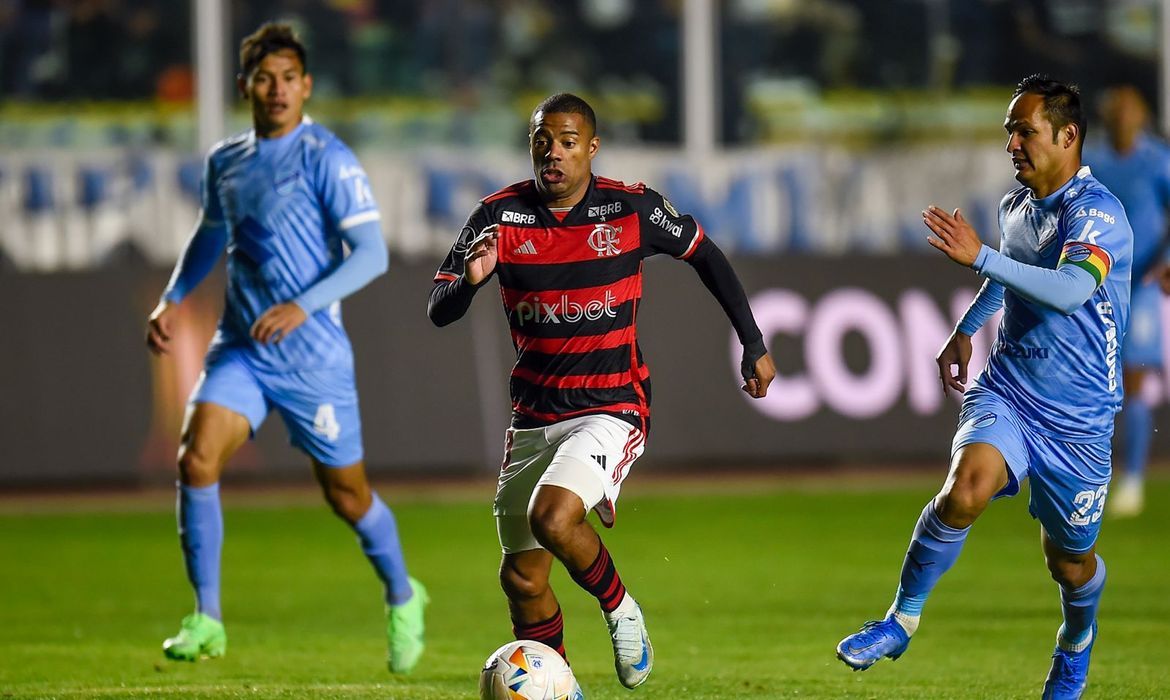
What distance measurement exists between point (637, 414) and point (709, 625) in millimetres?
2552

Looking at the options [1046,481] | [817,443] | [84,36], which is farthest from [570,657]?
[84,36]

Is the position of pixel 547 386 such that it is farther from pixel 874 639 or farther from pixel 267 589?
pixel 267 589

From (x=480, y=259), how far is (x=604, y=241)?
1.75 feet

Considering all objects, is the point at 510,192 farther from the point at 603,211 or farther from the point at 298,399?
the point at 298,399

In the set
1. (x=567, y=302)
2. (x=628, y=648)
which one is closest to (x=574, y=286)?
(x=567, y=302)

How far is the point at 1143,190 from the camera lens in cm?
1119

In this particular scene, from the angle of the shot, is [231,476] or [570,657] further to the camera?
[231,476]

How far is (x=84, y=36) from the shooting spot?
1591cm

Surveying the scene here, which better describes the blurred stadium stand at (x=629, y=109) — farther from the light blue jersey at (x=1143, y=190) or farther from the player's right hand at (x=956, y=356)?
the player's right hand at (x=956, y=356)

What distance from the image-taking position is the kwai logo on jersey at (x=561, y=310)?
6.00 meters

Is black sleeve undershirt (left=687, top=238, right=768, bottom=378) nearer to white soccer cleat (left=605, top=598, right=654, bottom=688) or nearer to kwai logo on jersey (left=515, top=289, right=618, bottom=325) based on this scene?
kwai logo on jersey (left=515, top=289, right=618, bottom=325)

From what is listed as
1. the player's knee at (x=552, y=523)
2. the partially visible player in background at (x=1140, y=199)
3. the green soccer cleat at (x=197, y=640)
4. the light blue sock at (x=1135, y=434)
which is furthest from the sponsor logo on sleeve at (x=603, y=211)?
the light blue sock at (x=1135, y=434)

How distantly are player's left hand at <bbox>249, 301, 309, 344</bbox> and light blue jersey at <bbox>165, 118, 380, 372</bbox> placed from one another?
11.2 inches

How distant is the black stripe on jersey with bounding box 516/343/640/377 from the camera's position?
603cm
